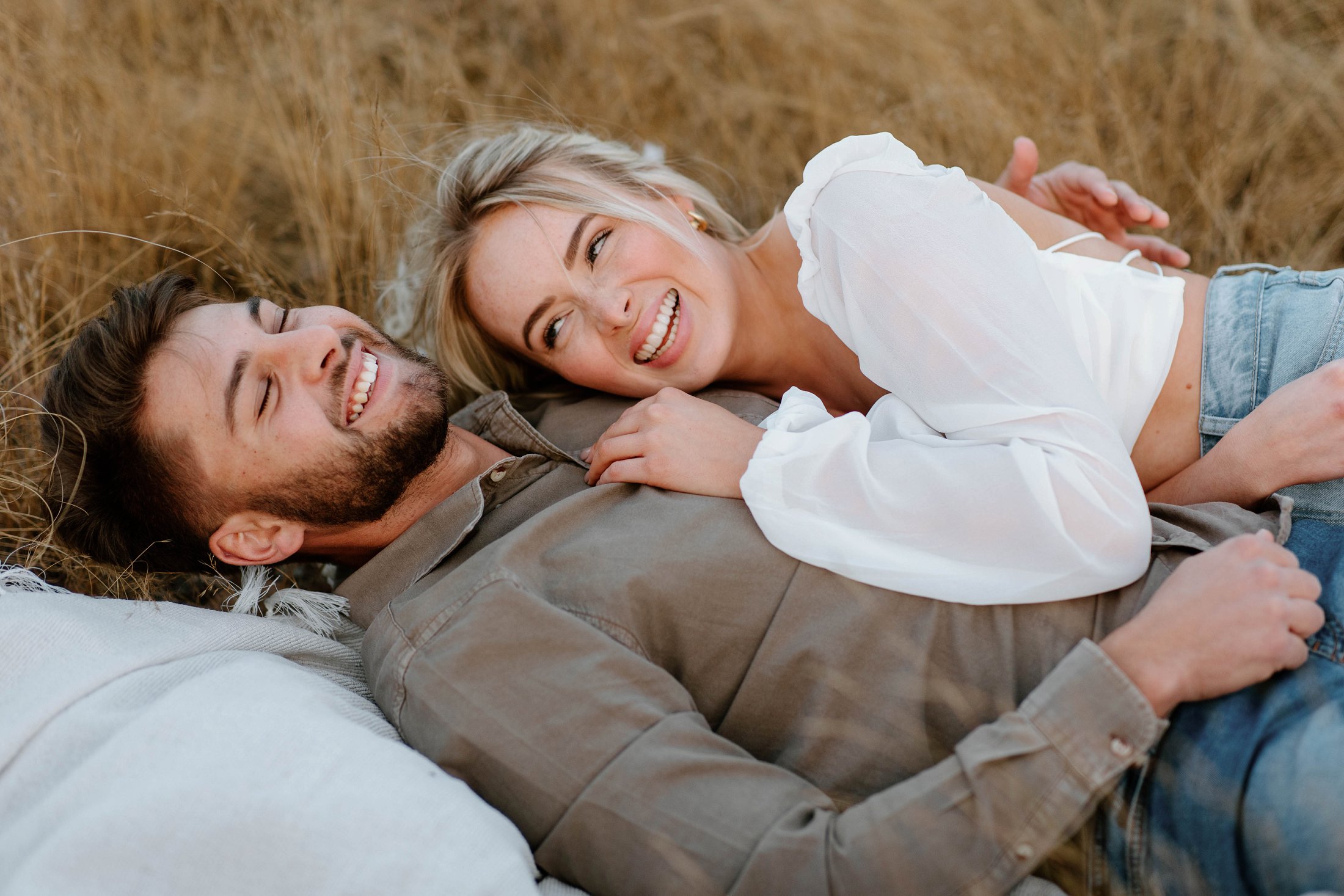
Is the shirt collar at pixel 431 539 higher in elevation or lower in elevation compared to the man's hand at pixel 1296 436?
lower

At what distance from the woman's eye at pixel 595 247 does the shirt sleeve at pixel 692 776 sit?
1.13 m

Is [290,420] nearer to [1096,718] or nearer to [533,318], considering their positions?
[533,318]

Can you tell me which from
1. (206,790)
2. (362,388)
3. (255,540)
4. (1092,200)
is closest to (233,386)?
(362,388)

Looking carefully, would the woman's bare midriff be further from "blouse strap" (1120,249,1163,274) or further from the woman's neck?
the woman's neck

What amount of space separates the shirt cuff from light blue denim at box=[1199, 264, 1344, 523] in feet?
3.63

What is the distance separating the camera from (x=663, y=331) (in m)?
2.79

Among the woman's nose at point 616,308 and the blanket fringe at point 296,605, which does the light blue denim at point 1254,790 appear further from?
the blanket fringe at point 296,605

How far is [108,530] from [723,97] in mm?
3280

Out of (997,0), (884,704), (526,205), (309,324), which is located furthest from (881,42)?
(884,704)

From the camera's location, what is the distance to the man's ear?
8.20ft

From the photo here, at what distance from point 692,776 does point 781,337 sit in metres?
1.61

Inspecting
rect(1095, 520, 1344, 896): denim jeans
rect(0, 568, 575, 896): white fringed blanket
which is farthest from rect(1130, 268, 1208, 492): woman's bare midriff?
rect(0, 568, 575, 896): white fringed blanket

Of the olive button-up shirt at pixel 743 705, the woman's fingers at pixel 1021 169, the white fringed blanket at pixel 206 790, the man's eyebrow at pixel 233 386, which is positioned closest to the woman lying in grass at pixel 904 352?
the olive button-up shirt at pixel 743 705

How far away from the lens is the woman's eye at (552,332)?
9.36 ft
